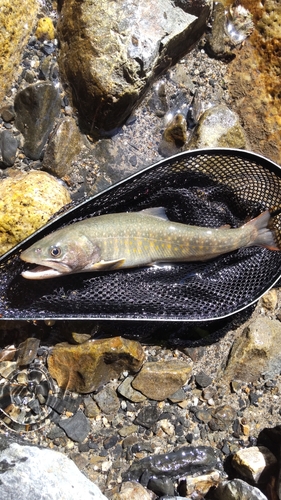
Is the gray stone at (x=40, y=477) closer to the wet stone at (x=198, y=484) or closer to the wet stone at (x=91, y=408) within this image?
the wet stone at (x=91, y=408)

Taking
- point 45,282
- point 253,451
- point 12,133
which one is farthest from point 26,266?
point 253,451

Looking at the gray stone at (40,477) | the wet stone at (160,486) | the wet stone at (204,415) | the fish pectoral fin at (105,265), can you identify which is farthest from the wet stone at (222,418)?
the fish pectoral fin at (105,265)

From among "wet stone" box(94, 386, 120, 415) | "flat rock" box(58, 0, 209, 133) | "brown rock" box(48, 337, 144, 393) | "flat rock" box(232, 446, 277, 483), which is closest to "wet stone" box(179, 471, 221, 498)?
"flat rock" box(232, 446, 277, 483)

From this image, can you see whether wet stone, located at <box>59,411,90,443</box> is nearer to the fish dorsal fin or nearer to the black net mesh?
the black net mesh

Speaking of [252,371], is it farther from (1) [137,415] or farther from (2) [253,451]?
(1) [137,415]

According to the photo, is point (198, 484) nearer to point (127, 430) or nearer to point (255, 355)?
point (127, 430)

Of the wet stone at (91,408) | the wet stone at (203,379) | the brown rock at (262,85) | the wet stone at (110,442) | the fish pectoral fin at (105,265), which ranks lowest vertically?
the wet stone at (110,442)

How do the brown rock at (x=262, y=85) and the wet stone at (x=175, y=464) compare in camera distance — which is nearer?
the wet stone at (x=175, y=464)
